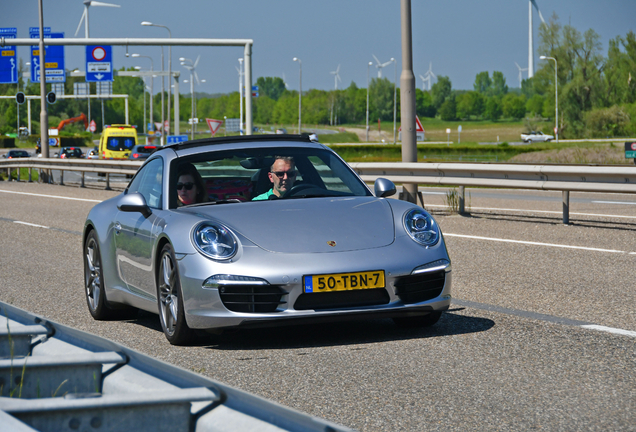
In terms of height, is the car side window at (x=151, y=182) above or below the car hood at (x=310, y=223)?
above

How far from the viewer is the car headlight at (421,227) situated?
5586 millimetres

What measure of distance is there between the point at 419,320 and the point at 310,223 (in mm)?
1017

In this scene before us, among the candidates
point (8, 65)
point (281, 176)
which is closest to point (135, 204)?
point (281, 176)

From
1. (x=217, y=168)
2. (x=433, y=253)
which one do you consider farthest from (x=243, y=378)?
(x=217, y=168)

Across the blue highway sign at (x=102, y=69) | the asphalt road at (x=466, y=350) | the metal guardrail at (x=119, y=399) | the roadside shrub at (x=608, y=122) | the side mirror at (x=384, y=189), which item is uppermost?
the blue highway sign at (x=102, y=69)

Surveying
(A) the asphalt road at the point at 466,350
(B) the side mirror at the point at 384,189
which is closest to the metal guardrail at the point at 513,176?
(A) the asphalt road at the point at 466,350

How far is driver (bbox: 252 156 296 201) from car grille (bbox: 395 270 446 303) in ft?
4.26

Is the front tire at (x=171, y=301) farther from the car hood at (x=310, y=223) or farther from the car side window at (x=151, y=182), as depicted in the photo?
the car side window at (x=151, y=182)

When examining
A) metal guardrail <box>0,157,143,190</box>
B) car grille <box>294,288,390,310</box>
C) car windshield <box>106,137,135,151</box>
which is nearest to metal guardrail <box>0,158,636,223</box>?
car grille <box>294,288,390,310</box>

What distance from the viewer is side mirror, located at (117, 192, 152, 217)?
5.97 metres

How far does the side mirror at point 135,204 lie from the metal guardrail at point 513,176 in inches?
326

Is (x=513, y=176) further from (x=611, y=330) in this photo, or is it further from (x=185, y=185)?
(x=185, y=185)

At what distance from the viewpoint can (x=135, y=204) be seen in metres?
5.96

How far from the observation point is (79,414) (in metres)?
2.18
